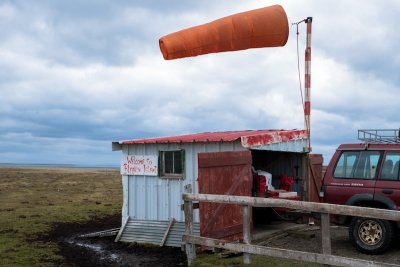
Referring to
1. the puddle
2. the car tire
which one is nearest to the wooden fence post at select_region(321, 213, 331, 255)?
the car tire

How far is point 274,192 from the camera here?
13.9 meters

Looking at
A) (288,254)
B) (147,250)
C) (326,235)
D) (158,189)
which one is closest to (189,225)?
(288,254)

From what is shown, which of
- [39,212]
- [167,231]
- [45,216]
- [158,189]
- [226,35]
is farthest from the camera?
[39,212]

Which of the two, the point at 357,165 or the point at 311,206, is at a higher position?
the point at 357,165

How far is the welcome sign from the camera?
48.1ft

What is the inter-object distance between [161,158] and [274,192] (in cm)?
333

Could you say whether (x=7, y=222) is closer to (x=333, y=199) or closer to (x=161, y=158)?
(x=161, y=158)

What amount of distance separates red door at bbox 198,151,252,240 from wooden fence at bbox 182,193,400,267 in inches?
15.8

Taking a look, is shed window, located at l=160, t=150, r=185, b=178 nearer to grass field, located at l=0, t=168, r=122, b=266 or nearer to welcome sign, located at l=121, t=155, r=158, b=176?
welcome sign, located at l=121, t=155, r=158, b=176

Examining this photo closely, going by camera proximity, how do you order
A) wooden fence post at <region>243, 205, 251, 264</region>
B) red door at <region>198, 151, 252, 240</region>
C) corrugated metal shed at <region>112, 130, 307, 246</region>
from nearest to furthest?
wooden fence post at <region>243, 205, 251, 264</region> < red door at <region>198, 151, 252, 240</region> < corrugated metal shed at <region>112, 130, 307, 246</region>

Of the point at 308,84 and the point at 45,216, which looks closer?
the point at 308,84

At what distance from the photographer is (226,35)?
1187cm

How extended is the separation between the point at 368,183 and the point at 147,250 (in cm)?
601

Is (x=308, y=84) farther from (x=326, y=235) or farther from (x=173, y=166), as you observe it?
(x=326, y=235)
